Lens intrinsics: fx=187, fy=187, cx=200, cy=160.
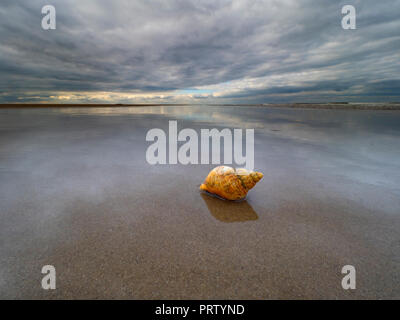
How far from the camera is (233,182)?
2.56m

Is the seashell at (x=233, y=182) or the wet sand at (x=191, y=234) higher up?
the seashell at (x=233, y=182)

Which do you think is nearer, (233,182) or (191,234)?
(191,234)

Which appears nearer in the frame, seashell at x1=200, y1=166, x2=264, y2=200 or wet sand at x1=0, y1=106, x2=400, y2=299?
wet sand at x1=0, y1=106, x2=400, y2=299

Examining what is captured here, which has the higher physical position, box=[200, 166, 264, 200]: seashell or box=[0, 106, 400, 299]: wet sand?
box=[200, 166, 264, 200]: seashell

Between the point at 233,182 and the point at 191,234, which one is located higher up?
the point at 233,182

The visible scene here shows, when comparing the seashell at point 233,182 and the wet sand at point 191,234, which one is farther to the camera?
the seashell at point 233,182

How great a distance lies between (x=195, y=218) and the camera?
225 centimetres

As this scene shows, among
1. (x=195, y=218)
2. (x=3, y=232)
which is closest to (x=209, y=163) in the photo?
(x=195, y=218)

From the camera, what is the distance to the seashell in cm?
255

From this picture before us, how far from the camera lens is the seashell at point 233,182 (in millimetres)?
2547

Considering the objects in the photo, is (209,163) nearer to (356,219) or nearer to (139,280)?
(356,219)
